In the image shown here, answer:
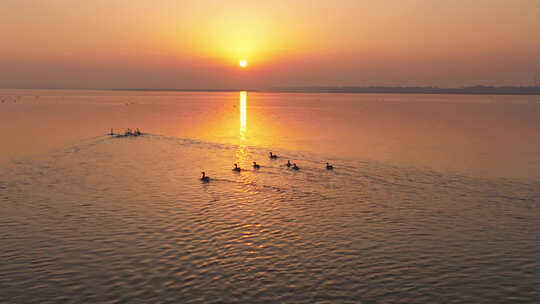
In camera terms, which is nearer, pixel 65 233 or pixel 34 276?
pixel 34 276

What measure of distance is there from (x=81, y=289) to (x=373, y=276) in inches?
505

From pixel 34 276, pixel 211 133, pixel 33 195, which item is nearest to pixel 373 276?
pixel 34 276

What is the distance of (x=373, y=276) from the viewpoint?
61.8ft

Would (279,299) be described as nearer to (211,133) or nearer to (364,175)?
(364,175)

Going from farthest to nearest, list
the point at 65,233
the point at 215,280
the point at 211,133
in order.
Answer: the point at 211,133
the point at 65,233
the point at 215,280

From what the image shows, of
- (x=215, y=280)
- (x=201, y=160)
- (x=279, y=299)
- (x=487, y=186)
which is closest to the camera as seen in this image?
(x=279, y=299)

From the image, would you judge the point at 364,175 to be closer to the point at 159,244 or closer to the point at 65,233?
the point at 159,244

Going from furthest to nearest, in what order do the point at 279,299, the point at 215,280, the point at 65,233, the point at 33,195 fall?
1. the point at 33,195
2. the point at 65,233
3. the point at 215,280
4. the point at 279,299

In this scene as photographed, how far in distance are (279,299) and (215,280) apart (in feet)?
10.5

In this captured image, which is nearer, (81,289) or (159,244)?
(81,289)

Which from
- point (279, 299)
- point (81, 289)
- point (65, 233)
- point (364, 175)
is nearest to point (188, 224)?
point (65, 233)

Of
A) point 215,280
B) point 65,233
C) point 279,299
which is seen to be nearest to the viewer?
point 279,299

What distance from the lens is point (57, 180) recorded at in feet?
123

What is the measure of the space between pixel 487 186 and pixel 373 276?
22.8 meters
